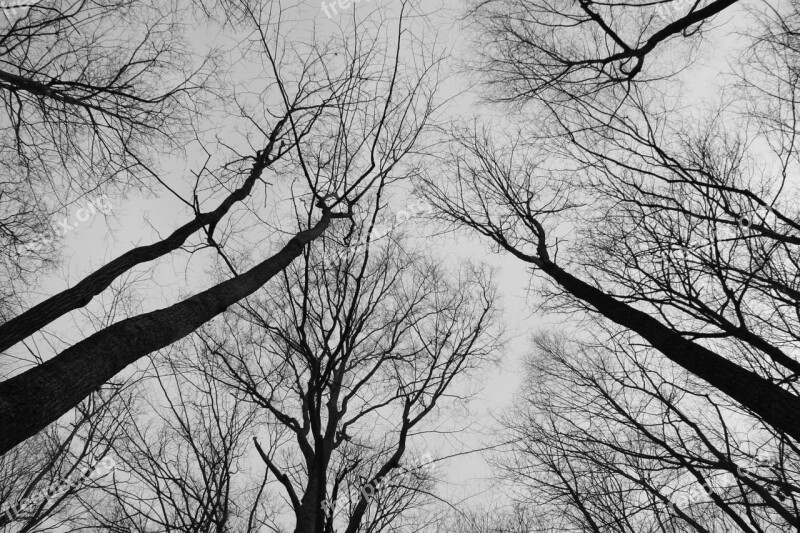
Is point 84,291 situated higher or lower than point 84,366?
higher

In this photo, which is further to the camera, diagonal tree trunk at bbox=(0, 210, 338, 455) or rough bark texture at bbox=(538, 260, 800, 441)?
rough bark texture at bbox=(538, 260, 800, 441)

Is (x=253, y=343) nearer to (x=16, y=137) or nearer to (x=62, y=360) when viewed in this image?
(x=16, y=137)

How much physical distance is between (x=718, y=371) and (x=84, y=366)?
3530 mm

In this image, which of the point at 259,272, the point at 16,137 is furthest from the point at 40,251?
the point at 259,272

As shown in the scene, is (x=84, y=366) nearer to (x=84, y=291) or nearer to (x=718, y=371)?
(x=84, y=291)

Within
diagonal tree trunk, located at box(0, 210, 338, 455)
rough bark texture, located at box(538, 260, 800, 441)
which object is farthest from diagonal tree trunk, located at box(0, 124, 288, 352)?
rough bark texture, located at box(538, 260, 800, 441)

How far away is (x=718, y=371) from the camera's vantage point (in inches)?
101

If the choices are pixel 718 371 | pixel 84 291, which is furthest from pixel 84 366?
pixel 718 371

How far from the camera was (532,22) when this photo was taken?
3652mm

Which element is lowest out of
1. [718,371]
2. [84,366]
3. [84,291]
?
[84,366]

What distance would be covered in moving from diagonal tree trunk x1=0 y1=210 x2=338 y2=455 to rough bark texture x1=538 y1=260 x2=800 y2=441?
271 cm

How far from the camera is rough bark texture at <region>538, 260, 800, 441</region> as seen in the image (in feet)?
7.41

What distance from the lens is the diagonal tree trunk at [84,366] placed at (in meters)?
1.54

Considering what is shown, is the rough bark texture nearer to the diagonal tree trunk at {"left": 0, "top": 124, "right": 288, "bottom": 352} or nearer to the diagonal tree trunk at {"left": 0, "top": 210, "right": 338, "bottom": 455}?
the diagonal tree trunk at {"left": 0, "top": 210, "right": 338, "bottom": 455}
